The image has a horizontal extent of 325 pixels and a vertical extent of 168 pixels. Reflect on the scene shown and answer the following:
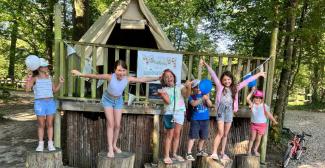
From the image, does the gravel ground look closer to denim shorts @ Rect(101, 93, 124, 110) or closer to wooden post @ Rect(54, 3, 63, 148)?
denim shorts @ Rect(101, 93, 124, 110)

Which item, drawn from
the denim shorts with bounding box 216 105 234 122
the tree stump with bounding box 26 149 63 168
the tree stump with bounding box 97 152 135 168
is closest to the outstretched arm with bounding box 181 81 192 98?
the denim shorts with bounding box 216 105 234 122

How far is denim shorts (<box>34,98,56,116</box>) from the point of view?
5.16 meters

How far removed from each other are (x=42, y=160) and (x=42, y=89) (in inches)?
40.4

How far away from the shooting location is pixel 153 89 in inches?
299

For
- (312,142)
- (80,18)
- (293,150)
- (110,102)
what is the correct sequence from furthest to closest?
(312,142) < (80,18) < (293,150) < (110,102)

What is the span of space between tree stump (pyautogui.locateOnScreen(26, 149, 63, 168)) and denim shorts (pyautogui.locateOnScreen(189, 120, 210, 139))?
2367mm

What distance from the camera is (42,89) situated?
518 cm

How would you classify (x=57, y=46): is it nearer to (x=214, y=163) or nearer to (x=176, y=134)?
(x=176, y=134)

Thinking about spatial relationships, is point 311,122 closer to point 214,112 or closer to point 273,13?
point 273,13

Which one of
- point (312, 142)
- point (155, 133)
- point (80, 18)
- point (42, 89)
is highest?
point (80, 18)

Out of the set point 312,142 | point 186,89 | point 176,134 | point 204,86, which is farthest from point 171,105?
point 312,142

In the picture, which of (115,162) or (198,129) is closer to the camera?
(115,162)

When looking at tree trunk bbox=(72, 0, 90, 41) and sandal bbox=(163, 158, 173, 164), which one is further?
tree trunk bbox=(72, 0, 90, 41)

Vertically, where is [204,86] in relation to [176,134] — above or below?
above
